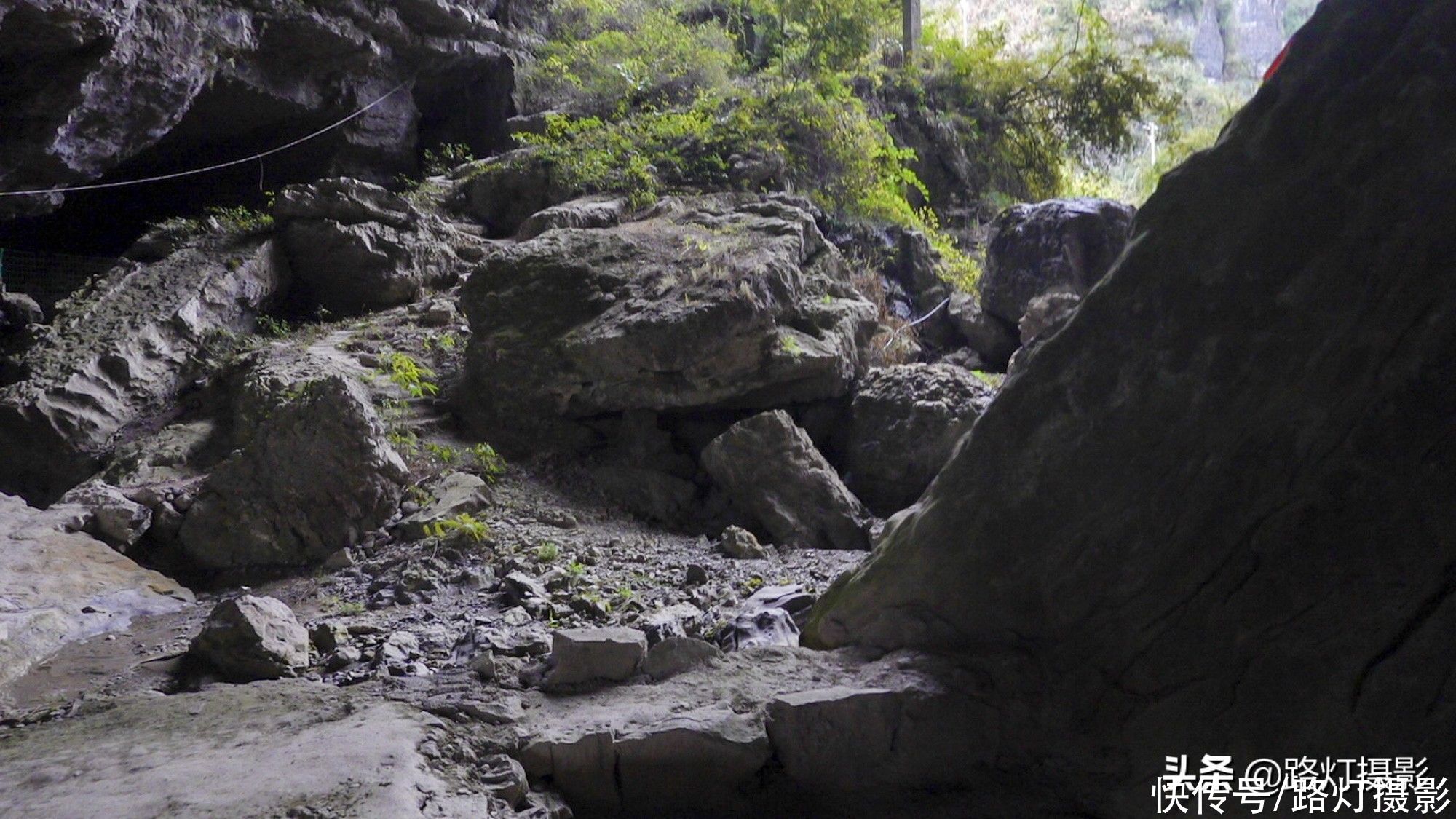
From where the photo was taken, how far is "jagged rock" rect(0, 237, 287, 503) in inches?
275

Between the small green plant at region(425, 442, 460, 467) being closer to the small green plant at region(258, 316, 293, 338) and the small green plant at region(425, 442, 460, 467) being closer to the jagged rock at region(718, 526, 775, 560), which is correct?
the jagged rock at region(718, 526, 775, 560)

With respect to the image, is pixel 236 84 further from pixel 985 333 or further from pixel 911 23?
pixel 911 23

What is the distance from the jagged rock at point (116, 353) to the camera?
698 cm

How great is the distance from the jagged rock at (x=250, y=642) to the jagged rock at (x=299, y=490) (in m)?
1.62

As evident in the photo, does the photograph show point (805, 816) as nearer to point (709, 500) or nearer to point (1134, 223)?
point (1134, 223)

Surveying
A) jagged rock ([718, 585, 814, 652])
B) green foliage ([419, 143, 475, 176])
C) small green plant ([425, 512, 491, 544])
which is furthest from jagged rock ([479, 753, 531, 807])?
green foliage ([419, 143, 475, 176])

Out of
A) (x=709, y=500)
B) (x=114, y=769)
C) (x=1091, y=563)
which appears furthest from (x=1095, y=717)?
(x=709, y=500)

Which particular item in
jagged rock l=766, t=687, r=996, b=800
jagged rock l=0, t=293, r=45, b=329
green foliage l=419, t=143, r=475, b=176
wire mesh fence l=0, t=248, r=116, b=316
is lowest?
jagged rock l=766, t=687, r=996, b=800

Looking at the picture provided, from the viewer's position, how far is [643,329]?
22.3 ft

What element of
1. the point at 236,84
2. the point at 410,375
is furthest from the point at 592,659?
the point at 236,84

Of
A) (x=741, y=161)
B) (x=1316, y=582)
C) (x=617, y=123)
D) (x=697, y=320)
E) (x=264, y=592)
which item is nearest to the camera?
(x=1316, y=582)

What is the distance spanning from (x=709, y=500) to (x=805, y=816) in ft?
11.6

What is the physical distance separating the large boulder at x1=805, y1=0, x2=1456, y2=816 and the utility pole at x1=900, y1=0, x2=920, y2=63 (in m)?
10.1

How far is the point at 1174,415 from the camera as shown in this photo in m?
3.06
